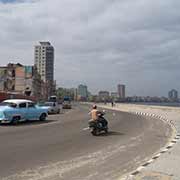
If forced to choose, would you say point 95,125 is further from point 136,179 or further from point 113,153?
point 136,179

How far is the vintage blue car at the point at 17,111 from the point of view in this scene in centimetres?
2395

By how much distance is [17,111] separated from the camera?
80.7ft

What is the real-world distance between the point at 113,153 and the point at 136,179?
451 centimetres

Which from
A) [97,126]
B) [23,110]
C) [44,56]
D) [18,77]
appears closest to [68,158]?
[97,126]

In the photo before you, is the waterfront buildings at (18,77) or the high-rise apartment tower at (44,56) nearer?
the waterfront buildings at (18,77)

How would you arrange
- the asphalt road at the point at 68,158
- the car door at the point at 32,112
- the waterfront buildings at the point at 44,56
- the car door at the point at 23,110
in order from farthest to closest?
the waterfront buildings at the point at 44,56, the car door at the point at 32,112, the car door at the point at 23,110, the asphalt road at the point at 68,158

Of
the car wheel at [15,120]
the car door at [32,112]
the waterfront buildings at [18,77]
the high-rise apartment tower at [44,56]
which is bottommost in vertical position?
the car wheel at [15,120]

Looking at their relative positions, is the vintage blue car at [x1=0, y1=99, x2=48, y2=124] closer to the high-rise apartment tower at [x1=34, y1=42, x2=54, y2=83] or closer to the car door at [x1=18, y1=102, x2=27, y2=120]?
the car door at [x1=18, y1=102, x2=27, y2=120]

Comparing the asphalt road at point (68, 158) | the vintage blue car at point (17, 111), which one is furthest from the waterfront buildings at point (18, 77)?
the asphalt road at point (68, 158)

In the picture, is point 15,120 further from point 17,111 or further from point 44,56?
point 44,56

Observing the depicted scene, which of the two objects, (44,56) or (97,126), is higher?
(44,56)

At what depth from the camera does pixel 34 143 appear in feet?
46.9

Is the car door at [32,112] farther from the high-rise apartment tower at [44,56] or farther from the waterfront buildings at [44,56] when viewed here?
the high-rise apartment tower at [44,56]

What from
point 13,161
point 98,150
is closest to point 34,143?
point 98,150
